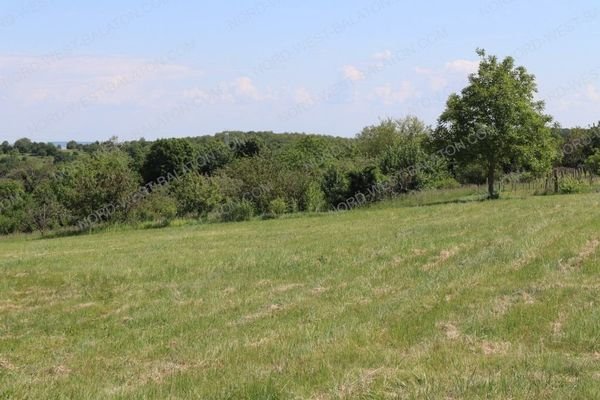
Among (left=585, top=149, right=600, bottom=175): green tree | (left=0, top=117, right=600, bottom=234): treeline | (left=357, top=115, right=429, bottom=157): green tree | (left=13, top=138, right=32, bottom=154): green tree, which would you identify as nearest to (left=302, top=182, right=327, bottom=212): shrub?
(left=0, top=117, right=600, bottom=234): treeline

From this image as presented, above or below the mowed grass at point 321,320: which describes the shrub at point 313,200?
above

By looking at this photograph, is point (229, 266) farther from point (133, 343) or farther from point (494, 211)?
point (494, 211)

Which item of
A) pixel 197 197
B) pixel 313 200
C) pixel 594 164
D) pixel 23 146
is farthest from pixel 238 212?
pixel 23 146

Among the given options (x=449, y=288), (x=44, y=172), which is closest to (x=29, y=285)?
(x=449, y=288)

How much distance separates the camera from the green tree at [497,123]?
2756 cm

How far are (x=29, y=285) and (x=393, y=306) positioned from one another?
306 inches

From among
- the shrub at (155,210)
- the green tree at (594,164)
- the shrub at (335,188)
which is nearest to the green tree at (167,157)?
the shrub at (335,188)

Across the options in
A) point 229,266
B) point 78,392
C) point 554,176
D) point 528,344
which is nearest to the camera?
point 78,392

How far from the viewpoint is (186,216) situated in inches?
1278

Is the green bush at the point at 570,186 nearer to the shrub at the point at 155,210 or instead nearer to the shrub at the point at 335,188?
the shrub at the point at 335,188

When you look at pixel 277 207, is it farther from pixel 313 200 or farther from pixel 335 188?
pixel 335 188

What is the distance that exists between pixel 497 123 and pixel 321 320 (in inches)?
900

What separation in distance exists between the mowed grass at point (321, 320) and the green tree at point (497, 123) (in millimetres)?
13396

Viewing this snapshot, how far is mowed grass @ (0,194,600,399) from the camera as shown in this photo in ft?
17.0
